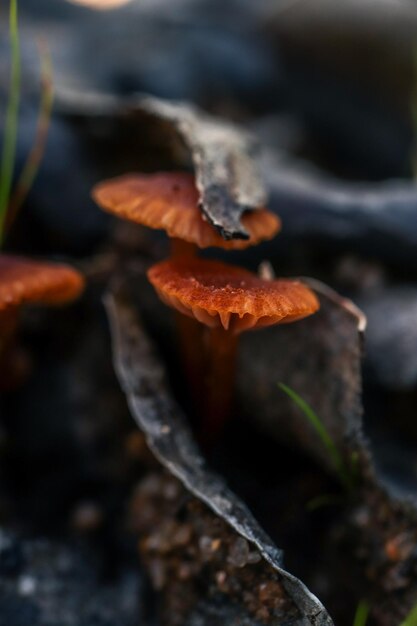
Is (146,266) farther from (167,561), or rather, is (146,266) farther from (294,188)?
(167,561)

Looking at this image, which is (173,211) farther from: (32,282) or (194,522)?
(194,522)

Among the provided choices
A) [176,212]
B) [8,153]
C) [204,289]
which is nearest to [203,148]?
[176,212]

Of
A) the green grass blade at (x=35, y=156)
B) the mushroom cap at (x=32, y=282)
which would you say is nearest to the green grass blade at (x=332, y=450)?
the mushroom cap at (x=32, y=282)

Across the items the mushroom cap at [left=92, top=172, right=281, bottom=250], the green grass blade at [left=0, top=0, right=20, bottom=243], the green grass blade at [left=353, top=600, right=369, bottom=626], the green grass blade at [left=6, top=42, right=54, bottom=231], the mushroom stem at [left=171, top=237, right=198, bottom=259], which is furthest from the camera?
the green grass blade at [left=6, top=42, right=54, bottom=231]

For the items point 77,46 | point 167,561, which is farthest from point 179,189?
point 77,46

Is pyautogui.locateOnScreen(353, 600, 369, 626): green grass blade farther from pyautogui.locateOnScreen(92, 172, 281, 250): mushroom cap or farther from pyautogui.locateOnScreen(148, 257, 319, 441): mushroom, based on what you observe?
pyautogui.locateOnScreen(92, 172, 281, 250): mushroom cap

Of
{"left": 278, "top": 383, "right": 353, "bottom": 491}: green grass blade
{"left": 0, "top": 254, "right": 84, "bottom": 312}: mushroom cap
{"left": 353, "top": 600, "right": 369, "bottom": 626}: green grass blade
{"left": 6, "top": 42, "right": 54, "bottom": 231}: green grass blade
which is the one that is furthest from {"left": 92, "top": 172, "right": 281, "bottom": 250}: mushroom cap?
{"left": 353, "top": 600, "right": 369, "bottom": 626}: green grass blade
